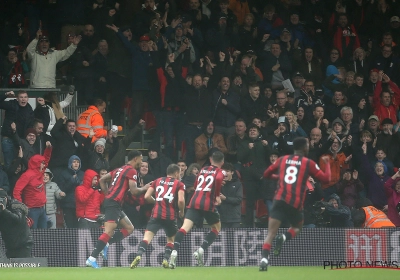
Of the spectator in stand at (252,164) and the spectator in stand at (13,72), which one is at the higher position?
the spectator in stand at (13,72)

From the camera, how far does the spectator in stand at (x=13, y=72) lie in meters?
18.1

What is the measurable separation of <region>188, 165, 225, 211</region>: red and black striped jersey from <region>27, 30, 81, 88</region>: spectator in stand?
5044 millimetres

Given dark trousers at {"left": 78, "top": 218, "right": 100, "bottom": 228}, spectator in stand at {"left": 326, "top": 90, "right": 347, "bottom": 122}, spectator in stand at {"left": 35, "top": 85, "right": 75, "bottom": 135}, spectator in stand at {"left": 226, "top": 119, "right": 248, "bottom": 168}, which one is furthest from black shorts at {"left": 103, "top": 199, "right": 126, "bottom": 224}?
spectator in stand at {"left": 326, "top": 90, "right": 347, "bottom": 122}

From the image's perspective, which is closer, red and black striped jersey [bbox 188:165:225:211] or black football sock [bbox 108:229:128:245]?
red and black striped jersey [bbox 188:165:225:211]

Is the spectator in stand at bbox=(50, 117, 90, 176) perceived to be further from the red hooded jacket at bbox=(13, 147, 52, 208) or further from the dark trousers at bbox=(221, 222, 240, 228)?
the dark trousers at bbox=(221, 222, 240, 228)

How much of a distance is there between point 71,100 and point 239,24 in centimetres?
455

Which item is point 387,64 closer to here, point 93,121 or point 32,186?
point 93,121

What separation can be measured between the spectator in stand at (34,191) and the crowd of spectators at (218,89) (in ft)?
0.21

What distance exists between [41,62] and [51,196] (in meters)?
3.04

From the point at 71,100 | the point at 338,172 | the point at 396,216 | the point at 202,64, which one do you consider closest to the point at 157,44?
the point at 202,64

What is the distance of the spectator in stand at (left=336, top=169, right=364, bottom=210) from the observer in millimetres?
17266

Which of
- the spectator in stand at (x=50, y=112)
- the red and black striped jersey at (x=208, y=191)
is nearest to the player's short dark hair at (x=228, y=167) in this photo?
the red and black striped jersey at (x=208, y=191)

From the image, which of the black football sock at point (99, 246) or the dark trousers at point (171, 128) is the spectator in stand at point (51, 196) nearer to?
the black football sock at point (99, 246)

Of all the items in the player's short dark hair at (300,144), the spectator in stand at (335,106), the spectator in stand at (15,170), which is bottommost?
the spectator in stand at (15,170)
